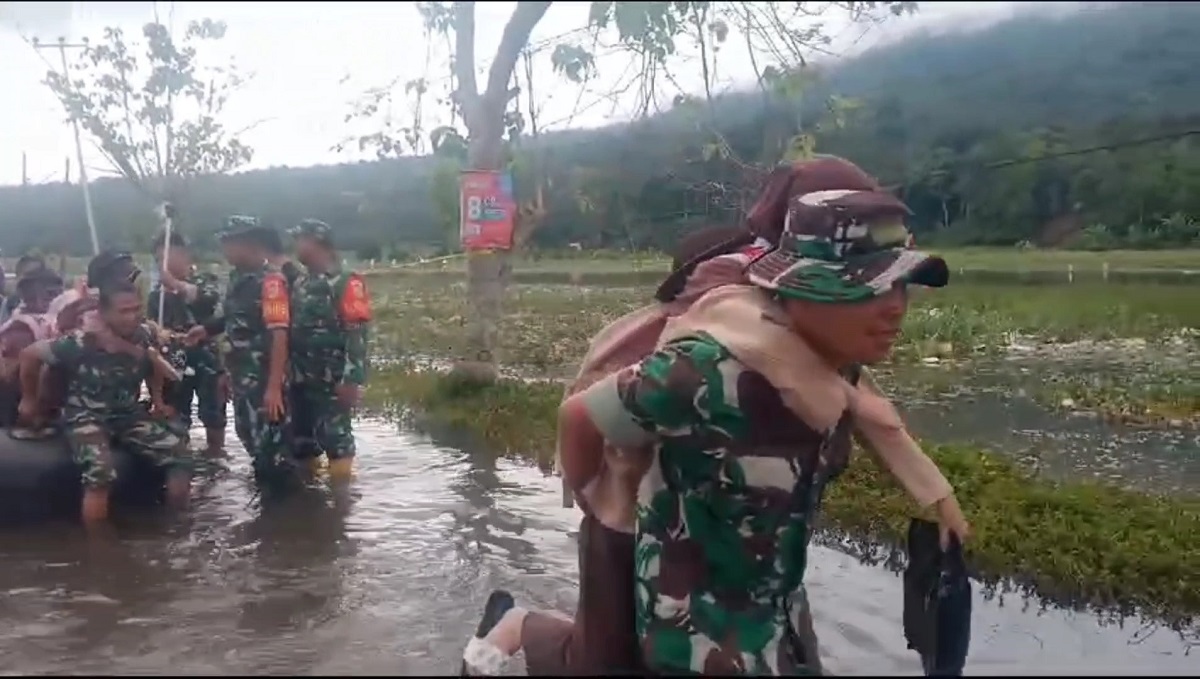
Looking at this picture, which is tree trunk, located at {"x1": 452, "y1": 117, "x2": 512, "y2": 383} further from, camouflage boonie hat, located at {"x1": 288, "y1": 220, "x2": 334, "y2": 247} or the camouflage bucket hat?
camouflage boonie hat, located at {"x1": 288, "y1": 220, "x2": 334, "y2": 247}

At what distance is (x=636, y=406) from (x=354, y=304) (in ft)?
15.2

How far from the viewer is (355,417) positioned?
999 cm

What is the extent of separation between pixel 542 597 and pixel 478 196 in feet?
15.3

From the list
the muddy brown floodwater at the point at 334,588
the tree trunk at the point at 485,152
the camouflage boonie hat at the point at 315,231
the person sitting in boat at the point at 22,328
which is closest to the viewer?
the muddy brown floodwater at the point at 334,588

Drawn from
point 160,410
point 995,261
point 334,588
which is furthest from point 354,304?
point 995,261

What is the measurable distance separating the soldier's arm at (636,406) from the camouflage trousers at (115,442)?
4.39 m

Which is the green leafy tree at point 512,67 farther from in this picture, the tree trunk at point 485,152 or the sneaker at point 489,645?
the sneaker at point 489,645

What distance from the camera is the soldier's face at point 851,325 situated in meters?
2.25

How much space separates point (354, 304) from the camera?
6.73 m

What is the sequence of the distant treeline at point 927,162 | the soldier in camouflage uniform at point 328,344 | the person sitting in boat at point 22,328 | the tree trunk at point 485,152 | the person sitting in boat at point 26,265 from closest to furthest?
1. the distant treeline at point 927,162
2. the soldier in camouflage uniform at point 328,344
3. the person sitting in boat at point 22,328
4. the person sitting in boat at point 26,265
5. the tree trunk at point 485,152

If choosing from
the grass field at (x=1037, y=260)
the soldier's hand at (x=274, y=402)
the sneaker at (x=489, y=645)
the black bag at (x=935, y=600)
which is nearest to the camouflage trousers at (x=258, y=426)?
the soldier's hand at (x=274, y=402)

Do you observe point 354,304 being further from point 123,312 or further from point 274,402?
point 123,312

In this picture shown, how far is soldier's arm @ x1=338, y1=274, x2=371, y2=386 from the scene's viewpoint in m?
6.73

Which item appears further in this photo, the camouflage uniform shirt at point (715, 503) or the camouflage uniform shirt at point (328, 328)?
the camouflage uniform shirt at point (328, 328)
